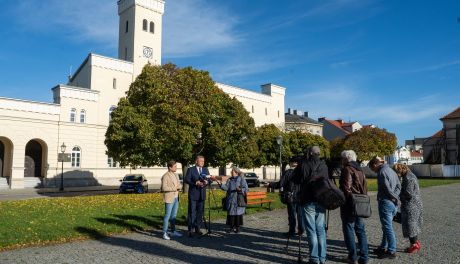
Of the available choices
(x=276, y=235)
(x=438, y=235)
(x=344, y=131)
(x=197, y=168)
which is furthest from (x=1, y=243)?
(x=344, y=131)

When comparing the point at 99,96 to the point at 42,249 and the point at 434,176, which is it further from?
the point at 434,176

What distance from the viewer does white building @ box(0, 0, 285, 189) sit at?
117 ft

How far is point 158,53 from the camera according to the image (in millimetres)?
49562

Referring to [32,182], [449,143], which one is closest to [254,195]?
[32,182]

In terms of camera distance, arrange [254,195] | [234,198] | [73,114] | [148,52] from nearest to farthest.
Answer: [234,198] → [254,195] → [73,114] → [148,52]

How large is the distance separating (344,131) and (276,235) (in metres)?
79.9

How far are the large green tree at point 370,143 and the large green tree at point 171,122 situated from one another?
118 ft

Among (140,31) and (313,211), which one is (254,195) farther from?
(140,31)

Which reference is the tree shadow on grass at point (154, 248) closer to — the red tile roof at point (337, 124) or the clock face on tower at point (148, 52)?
the clock face on tower at point (148, 52)

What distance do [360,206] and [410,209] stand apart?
6.22 ft

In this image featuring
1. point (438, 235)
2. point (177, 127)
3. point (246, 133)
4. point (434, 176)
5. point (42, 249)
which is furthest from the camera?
point (434, 176)

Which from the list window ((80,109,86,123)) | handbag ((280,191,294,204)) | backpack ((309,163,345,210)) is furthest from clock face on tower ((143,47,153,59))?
backpack ((309,163,345,210))

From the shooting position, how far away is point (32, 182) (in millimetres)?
36562

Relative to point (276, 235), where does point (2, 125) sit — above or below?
above
